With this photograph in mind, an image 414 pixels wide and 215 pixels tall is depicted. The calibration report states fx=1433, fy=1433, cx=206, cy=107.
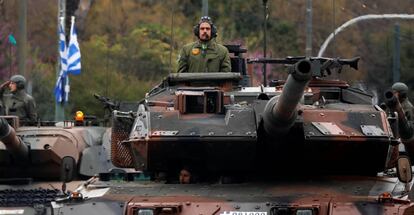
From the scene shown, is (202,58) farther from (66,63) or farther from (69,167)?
(66,63)

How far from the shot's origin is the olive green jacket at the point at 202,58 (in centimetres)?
2019

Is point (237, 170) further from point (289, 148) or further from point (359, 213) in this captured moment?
point (359, 213)

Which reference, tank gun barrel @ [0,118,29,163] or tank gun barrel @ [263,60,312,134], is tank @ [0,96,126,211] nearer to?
tank gun barrel @ [0,118,29,163]

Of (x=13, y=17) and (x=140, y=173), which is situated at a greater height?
(x=13, y=17)

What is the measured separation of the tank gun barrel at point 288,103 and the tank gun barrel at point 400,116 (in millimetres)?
2391

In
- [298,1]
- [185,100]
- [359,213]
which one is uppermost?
[298,1]

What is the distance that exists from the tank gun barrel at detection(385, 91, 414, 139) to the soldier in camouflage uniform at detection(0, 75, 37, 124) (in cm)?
796

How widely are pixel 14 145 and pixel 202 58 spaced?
4.34 m

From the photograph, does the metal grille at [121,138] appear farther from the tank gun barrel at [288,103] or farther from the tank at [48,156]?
the tank at [48,156]

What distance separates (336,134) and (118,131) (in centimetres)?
319

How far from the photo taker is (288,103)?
15859mm

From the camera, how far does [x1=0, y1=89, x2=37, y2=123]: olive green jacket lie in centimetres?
2580

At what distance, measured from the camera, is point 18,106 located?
2584 centimetres

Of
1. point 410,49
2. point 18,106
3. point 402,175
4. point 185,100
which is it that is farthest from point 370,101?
point 410,49
